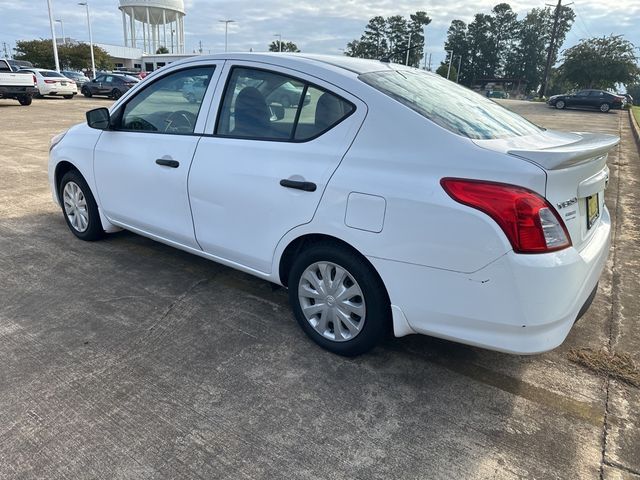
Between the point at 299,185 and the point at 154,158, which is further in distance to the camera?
the point at 154,158

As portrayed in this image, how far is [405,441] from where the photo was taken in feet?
7.30

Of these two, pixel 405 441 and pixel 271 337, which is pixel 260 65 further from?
pixel 405 441

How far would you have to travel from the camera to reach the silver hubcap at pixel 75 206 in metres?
4.44

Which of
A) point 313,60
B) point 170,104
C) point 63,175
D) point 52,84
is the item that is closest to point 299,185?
point 313,60

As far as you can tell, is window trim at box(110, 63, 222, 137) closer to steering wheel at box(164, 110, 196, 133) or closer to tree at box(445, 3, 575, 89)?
steering wheel at box(164, 110, 196, 133)

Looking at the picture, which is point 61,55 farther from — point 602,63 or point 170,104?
point 170,104

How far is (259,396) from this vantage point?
2.50 metres

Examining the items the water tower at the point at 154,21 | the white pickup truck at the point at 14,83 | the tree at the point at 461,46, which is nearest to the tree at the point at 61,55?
the water tower at the point at 154,21

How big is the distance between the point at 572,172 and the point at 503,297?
68 centimetres

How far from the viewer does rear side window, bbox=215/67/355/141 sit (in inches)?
106

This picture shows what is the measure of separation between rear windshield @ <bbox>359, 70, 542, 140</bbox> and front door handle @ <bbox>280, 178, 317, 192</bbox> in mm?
646

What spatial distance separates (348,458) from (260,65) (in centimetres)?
233

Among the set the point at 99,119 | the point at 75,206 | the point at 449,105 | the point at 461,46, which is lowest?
the point at 75,206

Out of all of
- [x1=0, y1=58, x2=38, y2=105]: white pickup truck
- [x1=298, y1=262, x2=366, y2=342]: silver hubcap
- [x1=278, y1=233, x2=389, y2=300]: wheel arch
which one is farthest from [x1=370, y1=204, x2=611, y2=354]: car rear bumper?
[x1=0, y1=58, x2=38, y2=105]: white pickup truck
